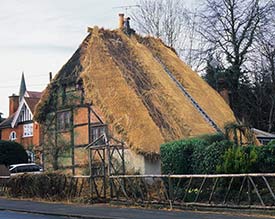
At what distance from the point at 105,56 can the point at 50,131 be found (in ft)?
18.6

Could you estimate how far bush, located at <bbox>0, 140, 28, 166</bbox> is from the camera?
38.7 m

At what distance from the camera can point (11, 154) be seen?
39250 millimetres

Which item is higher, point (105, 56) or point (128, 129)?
point (105, 56)

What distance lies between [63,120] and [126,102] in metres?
5.30

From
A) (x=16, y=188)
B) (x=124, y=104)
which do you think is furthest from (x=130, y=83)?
(x=16, y=188)

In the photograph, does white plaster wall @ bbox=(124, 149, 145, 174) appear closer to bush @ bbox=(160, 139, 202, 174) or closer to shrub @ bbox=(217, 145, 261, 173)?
bush @ bbox=(160, 139, 202, 174)

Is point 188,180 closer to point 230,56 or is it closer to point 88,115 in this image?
point 88,115

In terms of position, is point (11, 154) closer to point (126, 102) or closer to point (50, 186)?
point (126, 102)

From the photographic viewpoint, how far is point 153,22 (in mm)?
50906

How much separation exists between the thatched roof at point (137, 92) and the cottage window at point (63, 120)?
1.22 metres

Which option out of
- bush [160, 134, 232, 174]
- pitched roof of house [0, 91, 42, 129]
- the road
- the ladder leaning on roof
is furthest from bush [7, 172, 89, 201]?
pitched roof of house [0, 91, 42, 129]

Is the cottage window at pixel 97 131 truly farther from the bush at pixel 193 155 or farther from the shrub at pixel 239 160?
the shrub at pixel 239 160

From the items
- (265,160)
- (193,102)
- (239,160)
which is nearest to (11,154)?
(193,102)

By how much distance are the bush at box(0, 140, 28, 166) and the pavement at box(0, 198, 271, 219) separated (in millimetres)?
14981
